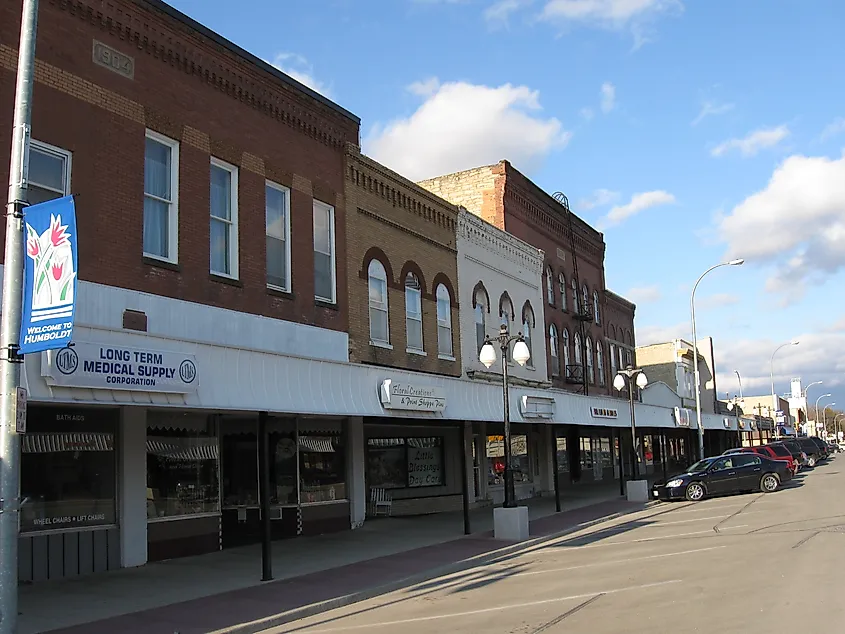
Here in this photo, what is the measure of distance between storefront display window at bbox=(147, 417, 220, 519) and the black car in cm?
1715

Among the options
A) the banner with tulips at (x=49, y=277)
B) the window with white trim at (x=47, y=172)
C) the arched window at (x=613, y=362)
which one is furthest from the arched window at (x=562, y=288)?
the banner with tulips at (x=49, y=277)

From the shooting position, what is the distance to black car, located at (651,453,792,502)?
91.8 feet

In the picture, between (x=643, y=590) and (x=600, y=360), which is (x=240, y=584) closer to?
(x=643, y=590)

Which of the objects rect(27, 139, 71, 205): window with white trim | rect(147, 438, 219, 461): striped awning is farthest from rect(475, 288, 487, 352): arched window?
rect(27, 139, 71, 205): window with white trim

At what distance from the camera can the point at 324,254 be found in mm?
19953

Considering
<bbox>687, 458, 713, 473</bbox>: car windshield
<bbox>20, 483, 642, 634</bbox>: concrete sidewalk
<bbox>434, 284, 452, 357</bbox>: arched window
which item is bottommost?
<bbox>20, 483, 642, 634</bbox>: concrete sidewalk

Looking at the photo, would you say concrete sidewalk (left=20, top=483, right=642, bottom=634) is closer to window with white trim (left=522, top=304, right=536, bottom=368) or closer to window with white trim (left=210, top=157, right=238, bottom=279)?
window with white trim (left=210, top=157, right=238, bottom=279)

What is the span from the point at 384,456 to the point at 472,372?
4538 millimetres

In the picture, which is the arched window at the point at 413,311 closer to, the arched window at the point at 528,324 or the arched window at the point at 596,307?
the arched window at the point at 528,324

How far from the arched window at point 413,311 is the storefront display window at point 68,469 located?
10.3m

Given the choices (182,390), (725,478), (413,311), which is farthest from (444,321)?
(182,390)

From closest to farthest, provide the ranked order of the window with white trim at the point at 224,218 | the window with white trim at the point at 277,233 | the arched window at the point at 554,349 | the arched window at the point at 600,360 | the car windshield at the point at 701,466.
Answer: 1. the window with white trim at the point at 224,218
2. the window with white trim at the point at 277,233
3. the car windshield at the point at 701,466
4. the arched window at the point at 554,349
5. the arched window at the point at 600,360

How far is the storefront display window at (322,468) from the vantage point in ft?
62.1

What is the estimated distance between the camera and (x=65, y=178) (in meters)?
13.6
